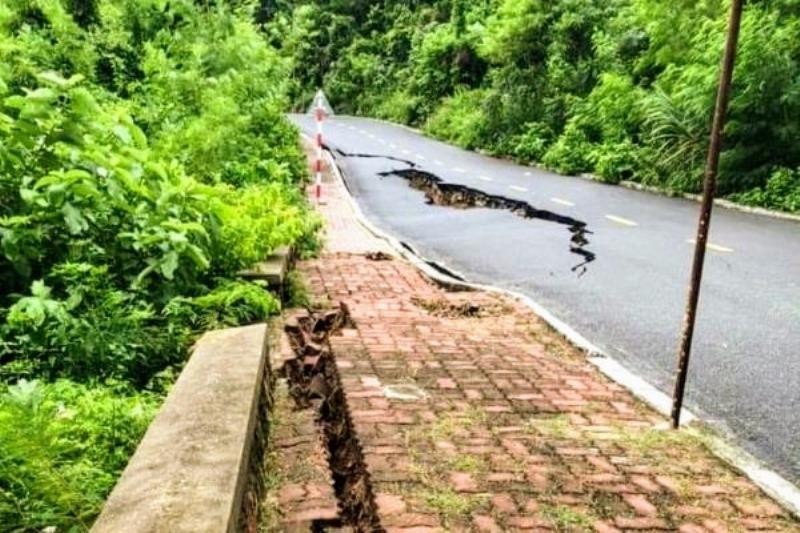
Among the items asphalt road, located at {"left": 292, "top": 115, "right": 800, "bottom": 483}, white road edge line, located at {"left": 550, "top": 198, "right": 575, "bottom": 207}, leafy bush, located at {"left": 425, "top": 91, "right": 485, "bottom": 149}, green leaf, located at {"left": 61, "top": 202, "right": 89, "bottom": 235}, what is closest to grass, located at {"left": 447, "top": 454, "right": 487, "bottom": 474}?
asphalt road, located at {"left": 292, "top": 115, "right": 800, "bottom": 483}

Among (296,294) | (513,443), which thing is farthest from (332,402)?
(296,294)

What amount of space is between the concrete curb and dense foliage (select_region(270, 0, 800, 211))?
9.22 meters

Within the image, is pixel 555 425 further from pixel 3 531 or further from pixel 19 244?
pixel 19 244

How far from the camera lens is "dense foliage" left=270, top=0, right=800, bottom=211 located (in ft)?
55.9

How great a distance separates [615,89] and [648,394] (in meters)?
19.9

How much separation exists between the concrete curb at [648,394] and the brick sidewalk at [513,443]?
75 mm

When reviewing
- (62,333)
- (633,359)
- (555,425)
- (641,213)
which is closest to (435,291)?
(633,359)

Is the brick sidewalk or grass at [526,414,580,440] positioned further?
grass at [526,414,580,440]

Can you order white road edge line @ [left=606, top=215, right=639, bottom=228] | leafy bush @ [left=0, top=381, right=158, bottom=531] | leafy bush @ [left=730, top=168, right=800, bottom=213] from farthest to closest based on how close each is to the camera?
leafy bush @ [left=730, top=168, right=800, bottom=213], white road edge line @ [left=606, top=215, right=639, bottom=228], leafy bush @ [left=0, top=381, right=158, bottom=531]

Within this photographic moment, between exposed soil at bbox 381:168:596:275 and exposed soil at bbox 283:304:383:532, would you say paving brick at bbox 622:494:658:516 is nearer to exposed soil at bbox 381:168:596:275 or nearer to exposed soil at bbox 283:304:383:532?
exposed soil at bbox 283:304:383:532

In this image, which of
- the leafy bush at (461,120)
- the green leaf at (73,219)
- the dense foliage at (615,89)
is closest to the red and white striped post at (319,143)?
the dense foliage at (615,89)

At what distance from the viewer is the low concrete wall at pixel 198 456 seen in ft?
8.09

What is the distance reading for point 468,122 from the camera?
3303cm

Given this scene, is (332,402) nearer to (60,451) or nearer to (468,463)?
(468,463)
